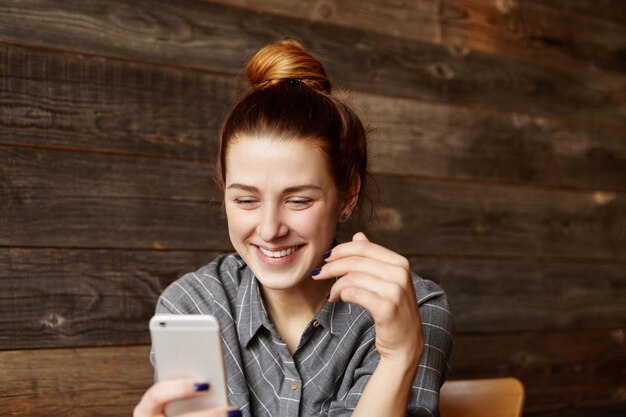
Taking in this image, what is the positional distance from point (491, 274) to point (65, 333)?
4.21 ft

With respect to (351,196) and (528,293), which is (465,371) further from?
(351,196)

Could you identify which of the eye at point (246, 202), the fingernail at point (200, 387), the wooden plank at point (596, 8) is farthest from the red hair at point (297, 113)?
the wooden plank at point (596, 8)

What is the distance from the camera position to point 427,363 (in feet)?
4.19

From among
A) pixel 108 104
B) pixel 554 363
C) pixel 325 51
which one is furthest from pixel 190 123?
pixel 554 363

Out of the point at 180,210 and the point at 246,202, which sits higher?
the point at 246,202

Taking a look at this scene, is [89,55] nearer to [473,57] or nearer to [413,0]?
[413,0]

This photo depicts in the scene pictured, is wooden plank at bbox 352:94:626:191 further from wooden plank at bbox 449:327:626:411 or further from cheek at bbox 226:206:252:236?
cheek at bbox 226:206:252:236

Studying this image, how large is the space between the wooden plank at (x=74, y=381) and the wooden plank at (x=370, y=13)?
0.91m

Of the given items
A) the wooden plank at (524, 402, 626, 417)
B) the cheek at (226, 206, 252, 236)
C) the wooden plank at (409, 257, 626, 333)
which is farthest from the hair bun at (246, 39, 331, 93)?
the wooden plank at (524, 402, 626, 417)

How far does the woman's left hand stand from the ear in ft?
1.00

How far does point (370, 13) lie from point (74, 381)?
1.24 metres

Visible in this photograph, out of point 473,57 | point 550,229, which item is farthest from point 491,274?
point 473,57

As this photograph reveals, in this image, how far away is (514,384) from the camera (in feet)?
4.63

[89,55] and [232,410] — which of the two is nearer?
[232,410]
